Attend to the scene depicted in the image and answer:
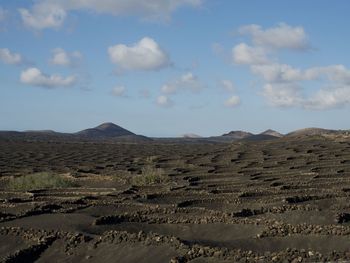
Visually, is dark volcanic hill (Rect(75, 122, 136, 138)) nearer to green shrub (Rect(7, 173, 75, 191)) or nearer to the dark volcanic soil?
green shrub (Rect(7, 173, 75, 191))

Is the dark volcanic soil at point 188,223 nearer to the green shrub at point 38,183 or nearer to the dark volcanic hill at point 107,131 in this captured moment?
the green shrub at point 38,183

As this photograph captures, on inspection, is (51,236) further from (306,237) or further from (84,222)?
(306,237)

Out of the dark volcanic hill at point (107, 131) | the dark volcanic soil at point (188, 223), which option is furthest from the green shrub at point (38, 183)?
the dark volcanic hill at point (107, 131)

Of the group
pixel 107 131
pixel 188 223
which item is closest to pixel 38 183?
pixel 188 223

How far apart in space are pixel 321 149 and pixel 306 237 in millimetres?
22879

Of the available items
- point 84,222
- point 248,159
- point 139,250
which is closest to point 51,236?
point 84,222

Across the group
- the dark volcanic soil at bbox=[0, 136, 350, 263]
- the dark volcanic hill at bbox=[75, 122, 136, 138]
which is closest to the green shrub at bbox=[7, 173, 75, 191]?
the dark volcanic soil at bbox=[0, 136, 350, 263]

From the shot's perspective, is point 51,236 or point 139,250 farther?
point 51,236

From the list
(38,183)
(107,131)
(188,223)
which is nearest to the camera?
(188,223)

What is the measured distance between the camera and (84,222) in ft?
38.7

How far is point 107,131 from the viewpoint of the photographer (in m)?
142

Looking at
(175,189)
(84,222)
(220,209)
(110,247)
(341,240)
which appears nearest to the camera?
(341,240)

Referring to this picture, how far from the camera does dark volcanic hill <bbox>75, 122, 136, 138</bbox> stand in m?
136

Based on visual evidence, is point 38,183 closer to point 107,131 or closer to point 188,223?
point 188,223
